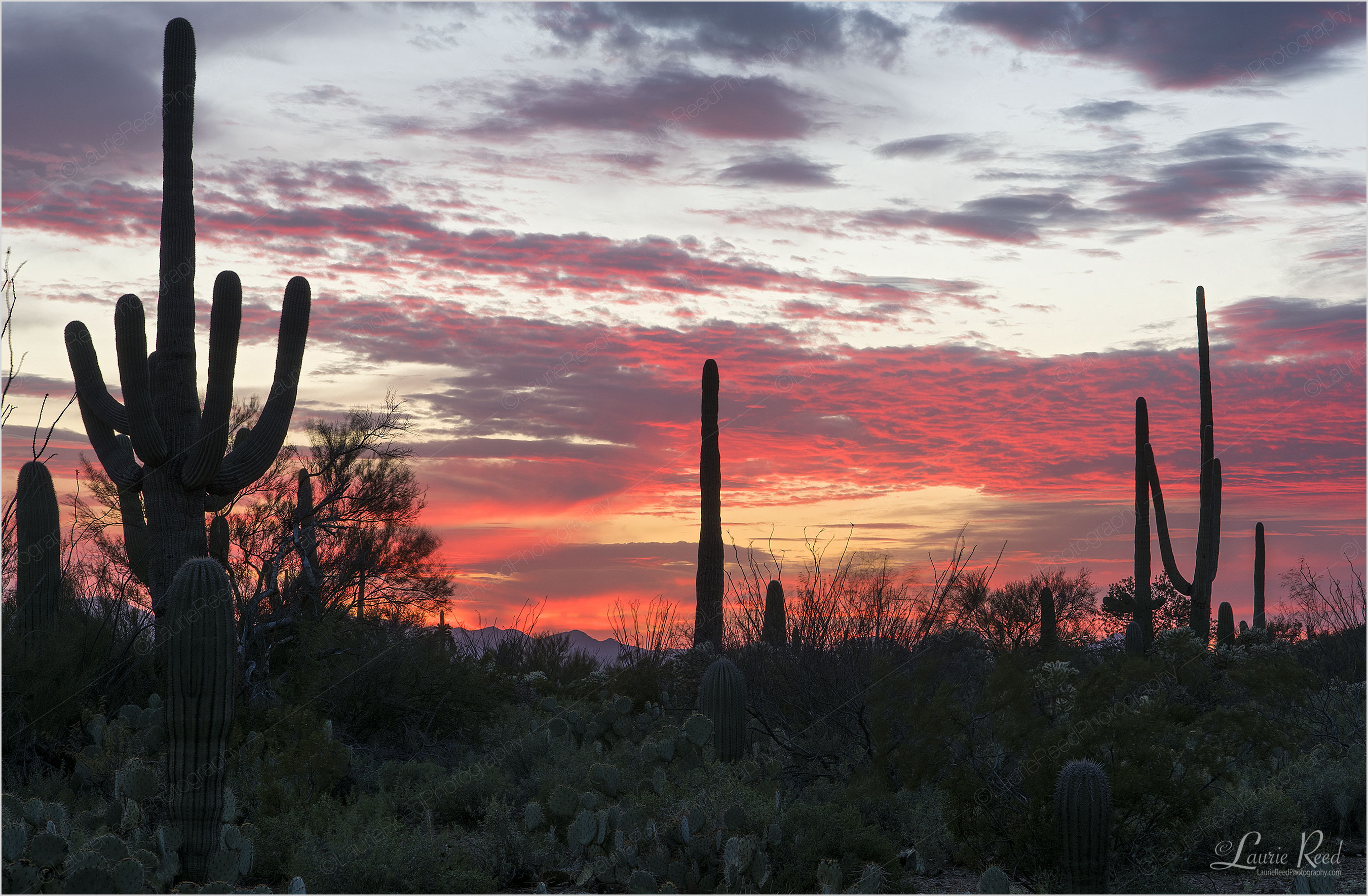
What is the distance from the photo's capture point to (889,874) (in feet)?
21.4

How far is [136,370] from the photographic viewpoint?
1130cm

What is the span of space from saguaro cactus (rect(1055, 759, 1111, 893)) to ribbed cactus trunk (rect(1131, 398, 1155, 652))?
60.5 feet

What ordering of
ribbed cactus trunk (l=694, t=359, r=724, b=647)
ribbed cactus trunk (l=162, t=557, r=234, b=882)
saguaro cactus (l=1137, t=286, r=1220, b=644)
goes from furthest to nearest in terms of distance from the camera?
saguaro cactus (l=1137, t=286, r=1220, b=644)
ribbed cactus trunk (l=694, t=359, r=724, b=647)
ribbed cactus trunk (l=162, t=557, r=234, b=882)

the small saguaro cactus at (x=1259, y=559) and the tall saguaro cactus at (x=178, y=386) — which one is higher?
the tall saguaro cactus at (x=178, y=386)

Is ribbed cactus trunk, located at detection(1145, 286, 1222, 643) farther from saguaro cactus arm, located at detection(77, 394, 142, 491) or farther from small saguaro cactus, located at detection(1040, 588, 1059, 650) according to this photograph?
saguaro cactus arm, located at detection(77, 394, 142, 491)

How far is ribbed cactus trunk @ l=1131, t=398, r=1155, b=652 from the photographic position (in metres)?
23.1

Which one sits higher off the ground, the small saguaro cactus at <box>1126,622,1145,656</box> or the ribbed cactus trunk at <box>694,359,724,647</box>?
the ribbed cactus trunk at <box>694,359,724,647</box>

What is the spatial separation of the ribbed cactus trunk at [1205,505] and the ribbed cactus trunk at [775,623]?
11.9 meters

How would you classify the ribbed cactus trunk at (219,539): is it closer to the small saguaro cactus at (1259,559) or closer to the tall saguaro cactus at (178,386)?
the tall saguaro cactus at (178,386)

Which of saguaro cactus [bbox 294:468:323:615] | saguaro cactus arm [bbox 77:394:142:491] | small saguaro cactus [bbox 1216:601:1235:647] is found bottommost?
small saguaro cactus [bbox 1216:601:1235:647]

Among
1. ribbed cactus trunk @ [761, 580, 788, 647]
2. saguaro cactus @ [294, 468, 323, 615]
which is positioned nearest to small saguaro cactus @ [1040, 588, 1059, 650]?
ribbed cactus trunk @ [761, 580, 788, 647]

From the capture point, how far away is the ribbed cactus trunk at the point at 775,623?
10.9 metres

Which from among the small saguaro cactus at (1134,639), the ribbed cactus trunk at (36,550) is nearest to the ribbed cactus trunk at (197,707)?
the ribbed cactus trunk at (36,550)

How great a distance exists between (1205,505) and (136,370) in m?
20.3
